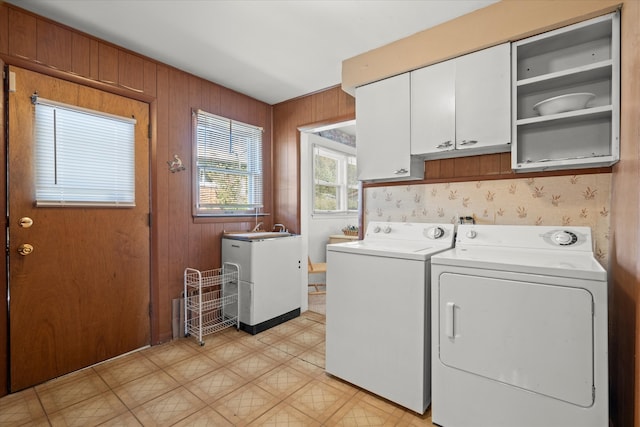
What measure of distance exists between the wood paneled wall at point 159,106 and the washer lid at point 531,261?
217 cm

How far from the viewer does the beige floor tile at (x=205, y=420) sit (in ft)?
5.35

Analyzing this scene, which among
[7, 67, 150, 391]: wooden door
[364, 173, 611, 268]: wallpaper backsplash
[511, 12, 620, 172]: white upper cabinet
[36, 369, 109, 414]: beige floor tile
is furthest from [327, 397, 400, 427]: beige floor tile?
[7, 67, 150, 391]: wooden door

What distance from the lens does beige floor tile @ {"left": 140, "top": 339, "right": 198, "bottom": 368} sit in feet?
7.57


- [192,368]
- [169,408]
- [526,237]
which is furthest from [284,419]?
[526,237]

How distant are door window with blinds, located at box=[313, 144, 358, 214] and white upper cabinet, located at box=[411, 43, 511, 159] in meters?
2.36

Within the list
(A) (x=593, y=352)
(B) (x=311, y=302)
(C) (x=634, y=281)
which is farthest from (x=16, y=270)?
(C) (x=634, y=281)

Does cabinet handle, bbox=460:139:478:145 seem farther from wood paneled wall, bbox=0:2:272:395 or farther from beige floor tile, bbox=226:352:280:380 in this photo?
wood paneled wall, bbox=0:2:272:395

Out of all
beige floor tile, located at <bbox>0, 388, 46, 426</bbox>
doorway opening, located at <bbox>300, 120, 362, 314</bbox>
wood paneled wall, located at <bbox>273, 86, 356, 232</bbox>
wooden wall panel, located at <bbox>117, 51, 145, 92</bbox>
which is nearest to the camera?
beige floor tile, located at <bbox>0, 388, 46, 426</bbox>

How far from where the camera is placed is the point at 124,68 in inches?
92.8

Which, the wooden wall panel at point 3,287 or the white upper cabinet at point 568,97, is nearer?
the white upper cabinet at point 568,97

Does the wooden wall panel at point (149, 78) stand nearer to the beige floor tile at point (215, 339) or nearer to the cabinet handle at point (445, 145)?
the beige floor tile at point (215, 339)

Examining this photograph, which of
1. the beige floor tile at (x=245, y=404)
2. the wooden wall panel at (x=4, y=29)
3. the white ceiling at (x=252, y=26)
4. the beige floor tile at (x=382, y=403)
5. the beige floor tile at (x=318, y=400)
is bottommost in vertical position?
the beige floor tile at (x=382, y=403)

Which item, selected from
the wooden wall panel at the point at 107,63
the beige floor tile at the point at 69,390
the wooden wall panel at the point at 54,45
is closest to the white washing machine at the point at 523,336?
the beige floor tile at the point at 69,390

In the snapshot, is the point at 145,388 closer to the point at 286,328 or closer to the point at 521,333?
the point at 286,328
